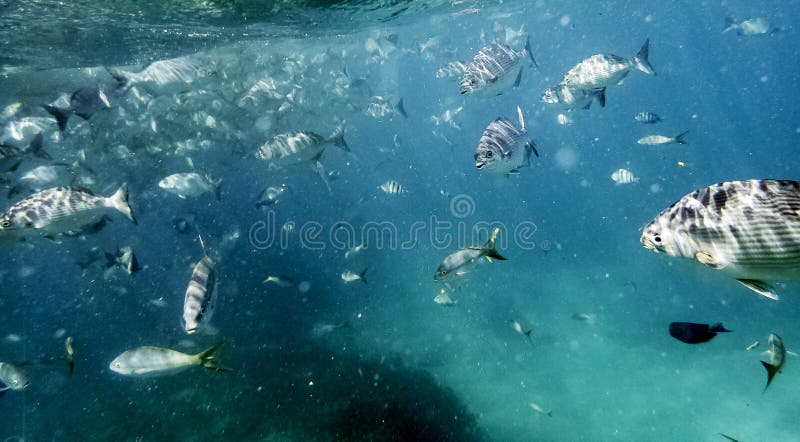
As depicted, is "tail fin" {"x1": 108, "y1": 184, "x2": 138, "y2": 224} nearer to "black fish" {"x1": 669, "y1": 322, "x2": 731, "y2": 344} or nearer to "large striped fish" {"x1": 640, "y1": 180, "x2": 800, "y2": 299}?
"large striped fish" {"x1": 640, "y1": 180, "x2": 800, "y2": 299}

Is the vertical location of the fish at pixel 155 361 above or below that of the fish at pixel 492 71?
below

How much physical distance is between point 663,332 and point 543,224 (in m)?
45.2

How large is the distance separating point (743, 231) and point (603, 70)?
505 centimetres

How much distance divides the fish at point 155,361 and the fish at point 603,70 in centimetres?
722

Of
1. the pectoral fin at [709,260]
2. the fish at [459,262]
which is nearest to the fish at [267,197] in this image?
the fish at [459,262]

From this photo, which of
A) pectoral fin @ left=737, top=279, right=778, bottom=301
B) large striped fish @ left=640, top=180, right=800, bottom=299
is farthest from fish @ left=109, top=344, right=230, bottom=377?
pectoral fin @ left=737, top=279, right=778, bottom=301

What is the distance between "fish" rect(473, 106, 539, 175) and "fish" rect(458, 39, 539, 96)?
1066 mm

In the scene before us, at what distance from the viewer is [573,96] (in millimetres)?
7445

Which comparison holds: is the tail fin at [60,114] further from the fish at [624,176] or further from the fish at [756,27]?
the fish at [756,27]

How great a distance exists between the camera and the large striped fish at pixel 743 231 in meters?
2.49

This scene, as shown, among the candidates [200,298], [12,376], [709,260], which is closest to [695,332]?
[709,260]

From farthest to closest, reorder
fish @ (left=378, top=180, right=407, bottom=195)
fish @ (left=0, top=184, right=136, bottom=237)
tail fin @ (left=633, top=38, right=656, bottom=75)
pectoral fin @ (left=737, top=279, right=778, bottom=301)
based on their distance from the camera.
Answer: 1. fish @ (left=378, top=180, right=407, bottom=195)
2. tail fin @ (left=633, top=38, right=656, bottom=75)
3. fish @ (left=0, top=184, right=136, bottom=237)
4. pectoral fin @ (left=737, top=279, right=778, bottom=301)

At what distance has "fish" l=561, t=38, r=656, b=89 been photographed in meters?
6.64

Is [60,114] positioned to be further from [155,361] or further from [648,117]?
[648,117]
